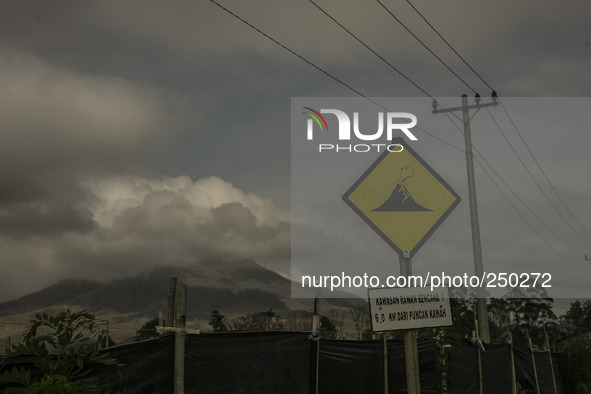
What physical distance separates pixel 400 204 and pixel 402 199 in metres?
0.10

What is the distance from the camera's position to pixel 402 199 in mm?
7023

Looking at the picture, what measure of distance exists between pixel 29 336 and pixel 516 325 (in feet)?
240

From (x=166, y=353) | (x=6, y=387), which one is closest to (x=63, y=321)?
(x=6, y=387)

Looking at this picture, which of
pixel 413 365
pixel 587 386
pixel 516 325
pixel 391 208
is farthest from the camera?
pixel 516 325

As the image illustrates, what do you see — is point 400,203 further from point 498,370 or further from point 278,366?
point 498,370

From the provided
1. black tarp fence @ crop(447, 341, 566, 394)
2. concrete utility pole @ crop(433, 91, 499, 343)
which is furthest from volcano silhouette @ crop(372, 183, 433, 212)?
concrete utility pole @ crop(433, 91, 499, 343)

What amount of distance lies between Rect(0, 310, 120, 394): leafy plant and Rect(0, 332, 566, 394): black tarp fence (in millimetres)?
135

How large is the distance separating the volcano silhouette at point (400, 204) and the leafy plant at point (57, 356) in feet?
9.99

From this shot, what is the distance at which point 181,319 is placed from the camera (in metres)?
7.05

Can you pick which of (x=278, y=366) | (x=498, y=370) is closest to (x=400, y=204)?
(x=278, y=366)

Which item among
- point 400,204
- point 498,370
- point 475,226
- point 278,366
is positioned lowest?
point 498,370

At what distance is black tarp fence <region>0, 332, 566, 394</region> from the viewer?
259 inches

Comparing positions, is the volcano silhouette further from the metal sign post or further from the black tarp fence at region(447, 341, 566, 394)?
the black tarp fence at region(447, 341, 566, 394)

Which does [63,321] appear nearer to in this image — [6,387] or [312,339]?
[6,387]
